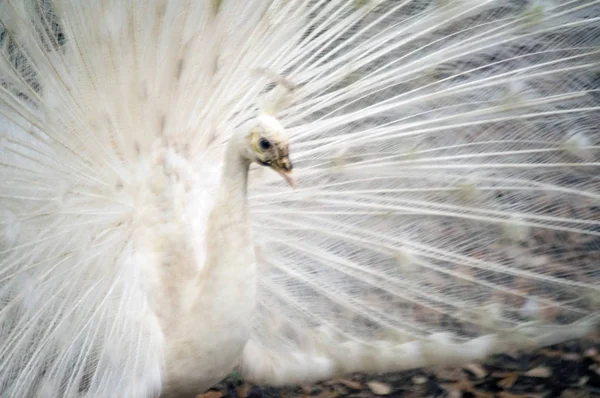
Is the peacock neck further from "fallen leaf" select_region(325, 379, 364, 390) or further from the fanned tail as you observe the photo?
"fallen leaf" select_region(325, 379, 364, 390)

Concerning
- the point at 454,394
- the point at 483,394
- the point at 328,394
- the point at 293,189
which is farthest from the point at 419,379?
the point at 293,189

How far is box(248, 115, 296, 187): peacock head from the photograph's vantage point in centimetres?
200

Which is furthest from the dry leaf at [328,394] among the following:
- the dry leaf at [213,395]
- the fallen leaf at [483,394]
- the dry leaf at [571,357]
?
the dry leaf at [571,357]

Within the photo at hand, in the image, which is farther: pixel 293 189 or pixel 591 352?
pixel 591 352

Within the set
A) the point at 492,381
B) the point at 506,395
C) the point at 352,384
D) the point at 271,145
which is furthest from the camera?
the point at 352,384

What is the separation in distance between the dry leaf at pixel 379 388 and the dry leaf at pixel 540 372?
0.57 m

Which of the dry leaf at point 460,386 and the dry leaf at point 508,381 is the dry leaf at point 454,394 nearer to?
the dry leaf at point 460,386

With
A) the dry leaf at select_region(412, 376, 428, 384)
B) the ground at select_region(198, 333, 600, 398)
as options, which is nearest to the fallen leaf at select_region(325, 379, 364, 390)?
the ground at select_region(198, 333, 600, 398)

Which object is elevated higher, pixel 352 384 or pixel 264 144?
pixel 264 144

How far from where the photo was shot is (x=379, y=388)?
10.5ft

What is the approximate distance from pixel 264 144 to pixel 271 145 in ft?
0.07

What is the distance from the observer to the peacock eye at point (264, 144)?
2012 millimetres

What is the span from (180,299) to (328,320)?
58cm

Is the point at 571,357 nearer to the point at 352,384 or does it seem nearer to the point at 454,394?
the point at 454,394
